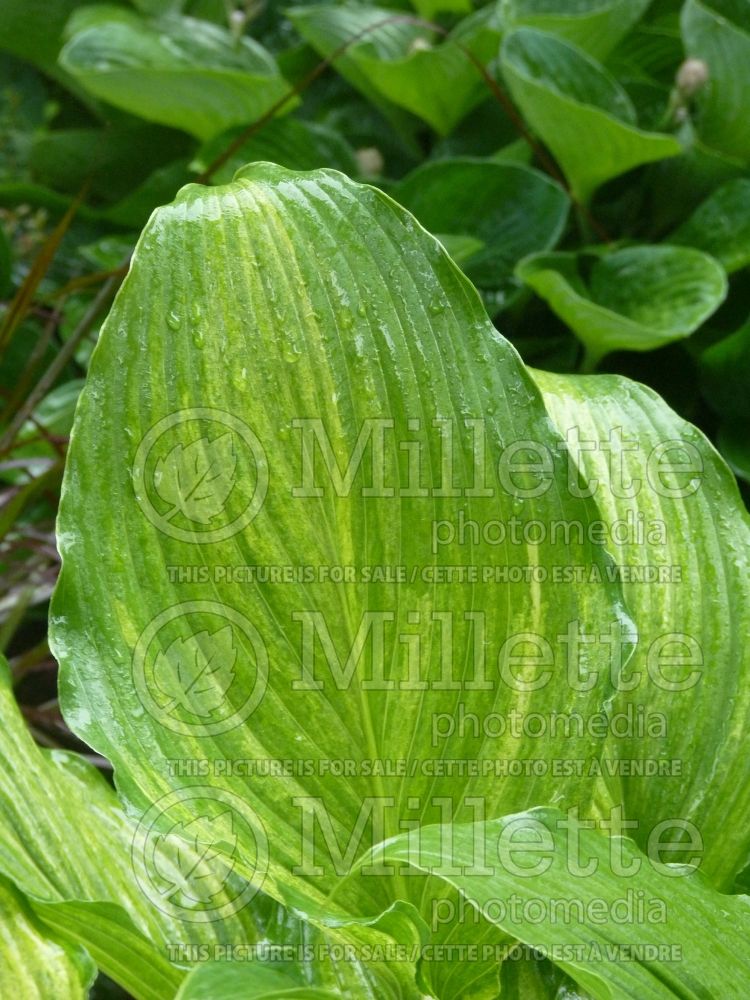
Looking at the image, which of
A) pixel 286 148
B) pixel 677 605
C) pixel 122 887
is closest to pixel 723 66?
pixel 286 148

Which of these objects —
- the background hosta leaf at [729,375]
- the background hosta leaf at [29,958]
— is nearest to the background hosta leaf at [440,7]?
the background hosta leaf at [729,375]

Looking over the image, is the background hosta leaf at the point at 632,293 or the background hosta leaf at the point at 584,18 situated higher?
the background hosta leaf at the point at 584,18

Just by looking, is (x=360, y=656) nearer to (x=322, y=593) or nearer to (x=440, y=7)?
(x=322, y=593)

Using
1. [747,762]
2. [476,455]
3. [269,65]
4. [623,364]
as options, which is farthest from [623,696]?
[269,65]

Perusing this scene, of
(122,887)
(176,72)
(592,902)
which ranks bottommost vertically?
(122,887)

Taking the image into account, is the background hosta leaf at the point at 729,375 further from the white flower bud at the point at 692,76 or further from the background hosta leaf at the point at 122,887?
the background hosta leaf at the point at 122,887
